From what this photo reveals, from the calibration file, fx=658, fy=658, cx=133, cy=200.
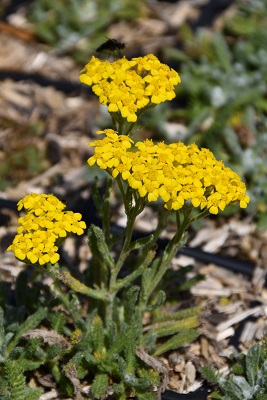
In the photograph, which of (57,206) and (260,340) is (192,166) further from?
(260,340)

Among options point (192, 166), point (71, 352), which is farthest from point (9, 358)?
point (192, 166)

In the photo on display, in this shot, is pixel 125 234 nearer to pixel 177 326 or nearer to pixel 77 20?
pixel 177 326

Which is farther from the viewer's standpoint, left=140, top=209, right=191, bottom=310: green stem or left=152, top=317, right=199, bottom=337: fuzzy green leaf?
left=152, top=317, right=199, bottom=337: fuzzy green leaf

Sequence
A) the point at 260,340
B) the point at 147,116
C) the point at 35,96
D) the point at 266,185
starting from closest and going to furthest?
the point at 260,340 < the point at 266,185 < the point at 147,116 < the point at 35,96

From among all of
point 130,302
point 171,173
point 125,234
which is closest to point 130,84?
point 171,173

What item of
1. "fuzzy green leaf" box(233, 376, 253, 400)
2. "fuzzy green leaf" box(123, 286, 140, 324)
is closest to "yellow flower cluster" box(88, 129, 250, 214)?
"fuzzy green leaf" box(123, 286, 140, 324)

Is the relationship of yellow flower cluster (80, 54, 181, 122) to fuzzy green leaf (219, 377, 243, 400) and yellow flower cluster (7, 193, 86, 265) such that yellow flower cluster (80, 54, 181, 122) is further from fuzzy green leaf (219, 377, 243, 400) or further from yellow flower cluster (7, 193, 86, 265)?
fuzzy green leaf (219, 377, 243, 400)

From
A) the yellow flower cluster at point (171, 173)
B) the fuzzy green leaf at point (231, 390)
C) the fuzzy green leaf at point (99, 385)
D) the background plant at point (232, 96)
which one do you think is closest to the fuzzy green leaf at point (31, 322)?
the fuzzy green leaf at point (99, 385)
